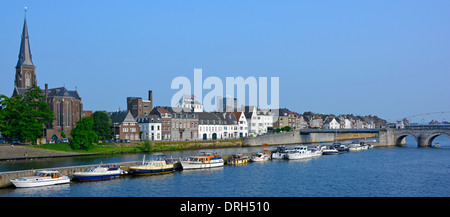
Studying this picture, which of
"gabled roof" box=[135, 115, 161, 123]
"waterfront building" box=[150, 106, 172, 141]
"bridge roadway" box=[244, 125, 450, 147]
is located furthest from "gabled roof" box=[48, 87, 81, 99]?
"bridge roadway" box=[244, 125, 450, 147]

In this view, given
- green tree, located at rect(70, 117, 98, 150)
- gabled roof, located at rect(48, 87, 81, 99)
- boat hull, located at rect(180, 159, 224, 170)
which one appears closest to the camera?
boat hull, located at rect(180, 159, 224, 170)

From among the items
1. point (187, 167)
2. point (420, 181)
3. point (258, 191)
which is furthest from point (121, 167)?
point (420, 181)

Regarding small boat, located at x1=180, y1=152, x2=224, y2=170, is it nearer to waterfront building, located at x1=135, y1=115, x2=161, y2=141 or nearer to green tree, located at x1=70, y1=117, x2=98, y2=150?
green tree, located at x1=70, y1=117, x2=98, y2=150

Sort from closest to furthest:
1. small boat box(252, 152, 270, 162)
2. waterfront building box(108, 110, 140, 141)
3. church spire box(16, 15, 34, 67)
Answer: small boat box(252, 152, 270, 162)
waterfront building box(108, 110, 140, 141)
church spire box(16, 15, 34, 67)

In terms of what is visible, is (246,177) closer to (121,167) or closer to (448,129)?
(121,167)

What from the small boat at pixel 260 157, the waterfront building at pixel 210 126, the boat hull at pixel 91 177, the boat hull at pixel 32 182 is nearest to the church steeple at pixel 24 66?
the waterfront building at pixel 210 126

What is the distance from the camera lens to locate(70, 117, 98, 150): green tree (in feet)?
263

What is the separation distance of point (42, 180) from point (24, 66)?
73316mm

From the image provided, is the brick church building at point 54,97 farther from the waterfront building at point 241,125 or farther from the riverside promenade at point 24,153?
the waterfront building at point 241,125

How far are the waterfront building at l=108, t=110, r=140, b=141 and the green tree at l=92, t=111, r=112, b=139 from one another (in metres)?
3.29

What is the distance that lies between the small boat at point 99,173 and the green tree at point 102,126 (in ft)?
146

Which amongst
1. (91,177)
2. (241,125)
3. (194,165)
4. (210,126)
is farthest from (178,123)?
(91,177)

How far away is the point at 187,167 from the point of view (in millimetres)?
58875
